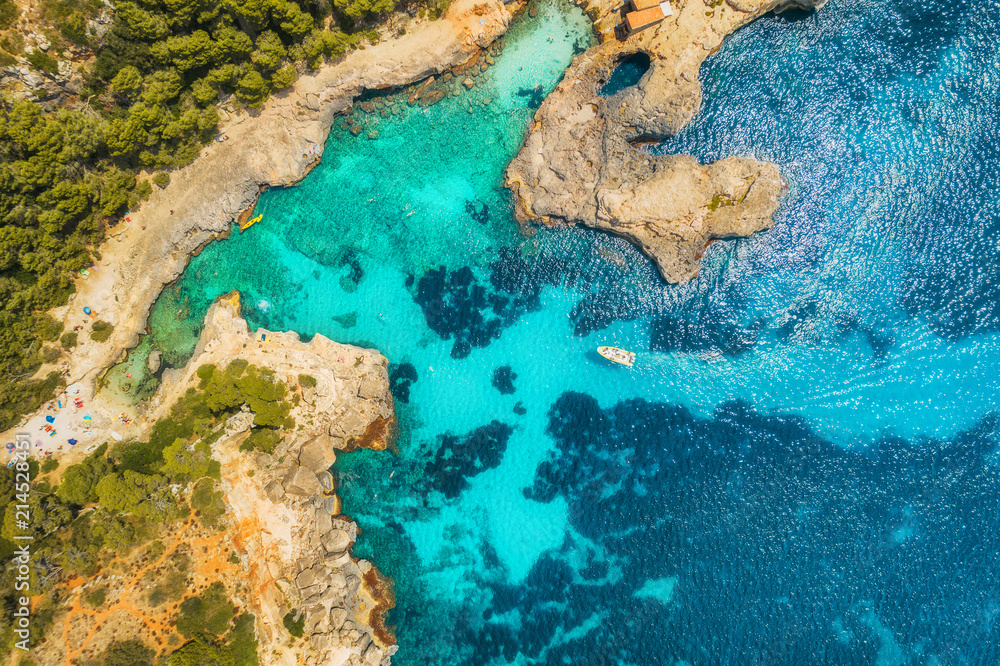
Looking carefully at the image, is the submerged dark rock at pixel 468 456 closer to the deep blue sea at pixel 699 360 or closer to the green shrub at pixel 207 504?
the deep blue sea at pixel 699 360

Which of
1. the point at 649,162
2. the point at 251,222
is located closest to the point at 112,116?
the point at 251,222

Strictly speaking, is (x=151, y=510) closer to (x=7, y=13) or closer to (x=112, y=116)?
(x=112, y=116)

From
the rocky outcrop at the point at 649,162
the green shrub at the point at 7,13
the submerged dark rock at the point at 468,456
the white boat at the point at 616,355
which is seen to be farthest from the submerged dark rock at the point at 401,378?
the green shrub at the point at 7,13

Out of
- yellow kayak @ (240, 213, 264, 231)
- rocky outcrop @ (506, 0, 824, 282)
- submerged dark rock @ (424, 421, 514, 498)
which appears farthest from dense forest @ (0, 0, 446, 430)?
submerged dark rock @ (424, 421, 514, 498)

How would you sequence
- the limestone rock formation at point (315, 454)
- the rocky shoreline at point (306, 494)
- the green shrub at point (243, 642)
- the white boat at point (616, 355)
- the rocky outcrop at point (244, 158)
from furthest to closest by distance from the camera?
the white boat at point (616, 355) → the limestone rock formation at point (315, 454) → the rocky outcrop at point (244, 158) → the rocky shoreline at point (306, 494) → the green shrub at point (243, 642)

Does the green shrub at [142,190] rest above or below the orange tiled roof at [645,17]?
below

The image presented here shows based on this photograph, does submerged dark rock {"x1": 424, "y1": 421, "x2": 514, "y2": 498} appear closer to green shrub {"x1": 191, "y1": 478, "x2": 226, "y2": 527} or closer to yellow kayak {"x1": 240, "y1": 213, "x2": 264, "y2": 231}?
green shrub {"x1": 191, "y1": 478, "x2": 226, "y2": 527}
